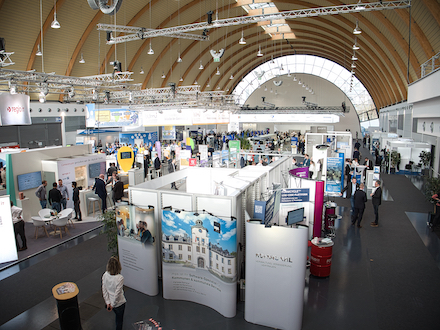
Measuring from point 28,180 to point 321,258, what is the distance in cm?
849

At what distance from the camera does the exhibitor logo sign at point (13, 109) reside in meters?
10.8

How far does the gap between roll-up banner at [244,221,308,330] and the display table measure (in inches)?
90.3

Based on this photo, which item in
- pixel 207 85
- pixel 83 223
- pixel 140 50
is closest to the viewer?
pixel 83 223

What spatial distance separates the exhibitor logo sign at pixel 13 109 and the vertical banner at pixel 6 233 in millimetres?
6018

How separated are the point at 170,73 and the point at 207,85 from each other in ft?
25.0

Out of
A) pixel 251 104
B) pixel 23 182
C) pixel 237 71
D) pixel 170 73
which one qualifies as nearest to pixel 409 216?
pixel 23 182

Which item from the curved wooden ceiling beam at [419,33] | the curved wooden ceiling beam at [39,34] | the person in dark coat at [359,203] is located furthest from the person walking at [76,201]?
the curved wooden ceiling beam at [419,33]

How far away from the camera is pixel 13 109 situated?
11078mm

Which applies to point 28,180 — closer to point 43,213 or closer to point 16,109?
point 43,213

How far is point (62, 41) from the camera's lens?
1702 centimetres

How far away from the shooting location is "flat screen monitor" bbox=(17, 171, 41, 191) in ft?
29.7

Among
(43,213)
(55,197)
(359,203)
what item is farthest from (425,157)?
(43,213)

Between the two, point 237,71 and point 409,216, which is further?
point 237,71

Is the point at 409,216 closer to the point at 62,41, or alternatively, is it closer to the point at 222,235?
the point at 222,235
